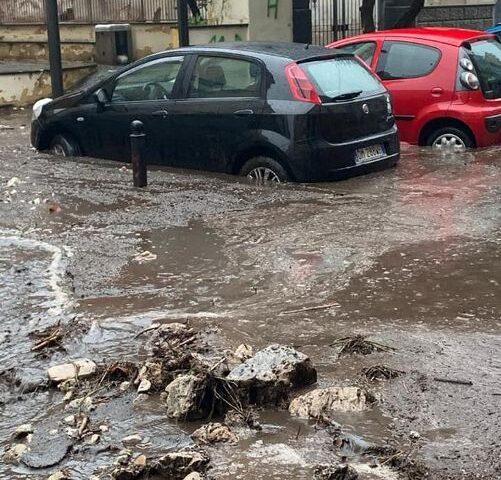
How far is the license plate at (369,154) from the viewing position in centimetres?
962

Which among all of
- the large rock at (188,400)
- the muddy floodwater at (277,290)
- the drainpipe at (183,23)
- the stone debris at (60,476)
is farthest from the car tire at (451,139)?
the stone debris at (60,476)

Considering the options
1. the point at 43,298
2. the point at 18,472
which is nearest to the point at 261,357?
the point at 18,472

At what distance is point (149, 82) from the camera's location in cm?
1052

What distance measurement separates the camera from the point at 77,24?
2139 centimetres

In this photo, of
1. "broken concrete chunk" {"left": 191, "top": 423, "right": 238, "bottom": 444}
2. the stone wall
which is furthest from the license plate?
the stone wall

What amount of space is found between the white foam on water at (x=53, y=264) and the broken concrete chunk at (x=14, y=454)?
72.5 inches

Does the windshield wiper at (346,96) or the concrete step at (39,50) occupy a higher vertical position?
the concrete step at (39,50)

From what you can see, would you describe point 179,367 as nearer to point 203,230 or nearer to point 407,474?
point 407,474

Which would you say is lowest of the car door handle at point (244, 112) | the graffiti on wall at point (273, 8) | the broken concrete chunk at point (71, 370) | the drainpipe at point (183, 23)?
the broken concrete chunk at point (71, 370)

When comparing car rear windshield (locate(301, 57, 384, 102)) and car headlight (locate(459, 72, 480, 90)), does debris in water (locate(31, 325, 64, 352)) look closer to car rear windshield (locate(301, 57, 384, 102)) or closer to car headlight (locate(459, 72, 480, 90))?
car rear windshield (locate(301, 57, 384, 102))

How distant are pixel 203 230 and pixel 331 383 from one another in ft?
11.4

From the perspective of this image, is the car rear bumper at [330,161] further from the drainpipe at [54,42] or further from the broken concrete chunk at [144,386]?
the drainpipe at [54,42]

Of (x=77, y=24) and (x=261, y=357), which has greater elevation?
(x=77, y=24)

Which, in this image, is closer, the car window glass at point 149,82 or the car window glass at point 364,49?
the car window glass at point 149,82
